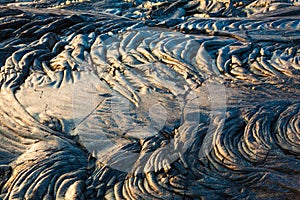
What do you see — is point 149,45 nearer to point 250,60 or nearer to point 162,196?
point 250,60

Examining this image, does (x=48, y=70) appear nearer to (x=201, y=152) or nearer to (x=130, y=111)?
(x=130, y=111)

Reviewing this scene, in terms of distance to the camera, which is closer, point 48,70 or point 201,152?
point 201,152

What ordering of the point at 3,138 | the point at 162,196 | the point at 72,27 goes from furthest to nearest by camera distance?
the point at 72,27
the point at 3,138
the point at 162,196

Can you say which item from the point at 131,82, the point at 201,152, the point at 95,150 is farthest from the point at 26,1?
the point at 201,152

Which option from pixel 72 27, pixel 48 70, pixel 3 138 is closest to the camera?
pixel 3 138

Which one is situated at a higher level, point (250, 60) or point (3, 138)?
point (250, 60)

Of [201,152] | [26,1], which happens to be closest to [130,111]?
[201,152]
